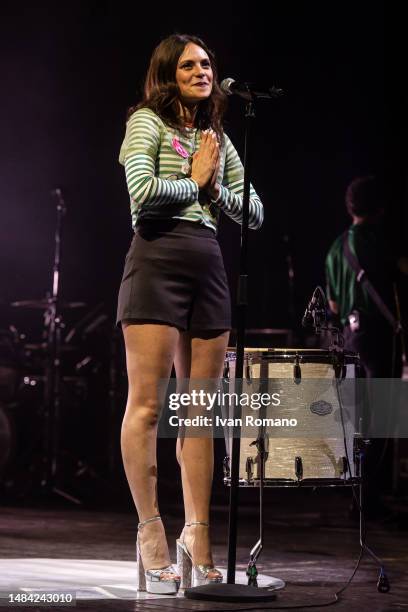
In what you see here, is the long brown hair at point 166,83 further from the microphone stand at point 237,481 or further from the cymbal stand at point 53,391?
the cymbal stand at point 53,391

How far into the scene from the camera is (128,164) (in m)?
3.34

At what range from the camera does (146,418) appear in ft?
11.0

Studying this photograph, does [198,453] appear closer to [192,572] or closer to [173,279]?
[192,572]

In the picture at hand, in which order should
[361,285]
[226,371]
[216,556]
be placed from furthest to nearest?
[361,285] < [216,556] < [226,371]

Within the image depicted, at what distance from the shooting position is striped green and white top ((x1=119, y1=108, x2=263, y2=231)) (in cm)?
327

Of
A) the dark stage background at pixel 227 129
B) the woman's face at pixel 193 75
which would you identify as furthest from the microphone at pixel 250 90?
the dark stage background at pixel 227 129

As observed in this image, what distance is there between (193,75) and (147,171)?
39 centimetres

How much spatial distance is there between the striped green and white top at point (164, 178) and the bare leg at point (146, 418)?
381mm

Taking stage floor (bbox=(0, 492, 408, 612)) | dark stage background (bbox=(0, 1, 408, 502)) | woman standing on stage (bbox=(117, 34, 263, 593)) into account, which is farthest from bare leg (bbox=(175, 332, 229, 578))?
dark stage background (bbox=(0, 1, 408, 502))

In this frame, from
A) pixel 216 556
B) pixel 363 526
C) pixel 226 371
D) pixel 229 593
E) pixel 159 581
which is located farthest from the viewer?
pixel 216 556

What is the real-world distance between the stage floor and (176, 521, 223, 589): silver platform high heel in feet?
0.45

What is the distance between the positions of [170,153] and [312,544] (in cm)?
233

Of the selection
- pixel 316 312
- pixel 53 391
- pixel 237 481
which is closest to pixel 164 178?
pixel 316 312

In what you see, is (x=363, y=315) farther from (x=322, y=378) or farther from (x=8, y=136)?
(x=8, y=136)
